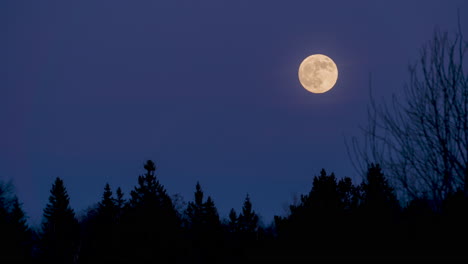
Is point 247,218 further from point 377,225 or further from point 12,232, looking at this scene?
point 377,225

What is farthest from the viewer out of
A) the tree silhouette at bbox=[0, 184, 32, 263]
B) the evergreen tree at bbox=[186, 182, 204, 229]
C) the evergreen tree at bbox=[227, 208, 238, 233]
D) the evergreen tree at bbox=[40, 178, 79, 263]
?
the evergreen tree at bbox=[227, 208, 238, 233]

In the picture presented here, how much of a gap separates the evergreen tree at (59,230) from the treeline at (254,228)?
108 mm

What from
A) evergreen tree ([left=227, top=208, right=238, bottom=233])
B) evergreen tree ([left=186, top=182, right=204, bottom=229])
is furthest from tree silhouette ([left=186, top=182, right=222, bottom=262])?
evergreen tree ([left=227, top=208, right=238, bottom=233])

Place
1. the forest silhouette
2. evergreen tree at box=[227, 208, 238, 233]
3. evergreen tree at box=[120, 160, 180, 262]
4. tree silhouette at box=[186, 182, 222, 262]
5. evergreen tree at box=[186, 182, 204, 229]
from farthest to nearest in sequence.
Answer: evergreen tree at box=[227, 208, 238, 233] < evergreen tree at box=[186, 182, 204, 229] < tree silhouette at box=[186, 182, 222, 262] < evergreen tree at box=[120, 160, 180, 262] < the forest silhouette

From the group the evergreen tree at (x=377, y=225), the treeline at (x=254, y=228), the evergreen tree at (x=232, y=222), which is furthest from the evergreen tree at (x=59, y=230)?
the evergreen tree at (x=377, y=225)

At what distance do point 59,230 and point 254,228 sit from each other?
25.7 metres

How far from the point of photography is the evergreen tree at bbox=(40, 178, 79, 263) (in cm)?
4672

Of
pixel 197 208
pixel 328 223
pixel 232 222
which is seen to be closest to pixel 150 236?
pixel 328 223

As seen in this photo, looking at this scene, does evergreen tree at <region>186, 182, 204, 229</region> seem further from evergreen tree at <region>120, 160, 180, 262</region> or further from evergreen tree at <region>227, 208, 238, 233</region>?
evergreen tree at <region>120, 160, 180, 262</region>

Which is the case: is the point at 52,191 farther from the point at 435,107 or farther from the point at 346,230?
the point at 435,107

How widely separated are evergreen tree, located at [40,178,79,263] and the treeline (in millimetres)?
108

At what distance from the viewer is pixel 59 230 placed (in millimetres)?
49031

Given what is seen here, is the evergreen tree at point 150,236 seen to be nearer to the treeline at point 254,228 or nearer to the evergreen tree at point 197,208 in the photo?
the treeline at point 254,228

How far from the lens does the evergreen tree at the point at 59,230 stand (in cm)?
4672
